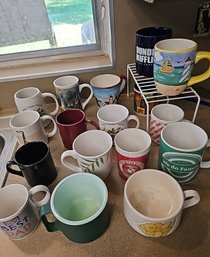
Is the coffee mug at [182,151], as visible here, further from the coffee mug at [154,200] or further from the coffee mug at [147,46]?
the coffee mug at [147,46]

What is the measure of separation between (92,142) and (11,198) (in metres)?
0.24

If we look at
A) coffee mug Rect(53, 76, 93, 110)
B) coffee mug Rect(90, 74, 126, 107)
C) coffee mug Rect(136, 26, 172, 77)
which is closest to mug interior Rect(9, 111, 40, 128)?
coffee mug Rect(53, 76, 93, 110)

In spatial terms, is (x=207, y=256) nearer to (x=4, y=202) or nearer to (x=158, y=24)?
(x=4, y=202)

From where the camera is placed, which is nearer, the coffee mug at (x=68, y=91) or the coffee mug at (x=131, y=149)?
the coffee mug at (x=131, y=149)

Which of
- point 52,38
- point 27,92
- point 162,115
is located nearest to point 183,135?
point 162,115

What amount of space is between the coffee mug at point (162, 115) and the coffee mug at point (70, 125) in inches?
6.7

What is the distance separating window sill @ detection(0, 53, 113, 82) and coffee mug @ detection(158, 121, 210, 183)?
1.26ft

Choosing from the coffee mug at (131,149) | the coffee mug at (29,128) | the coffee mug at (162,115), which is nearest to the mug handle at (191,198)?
the coffee mug at (131,149)

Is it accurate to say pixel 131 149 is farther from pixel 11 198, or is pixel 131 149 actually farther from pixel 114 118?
pixel 11 198

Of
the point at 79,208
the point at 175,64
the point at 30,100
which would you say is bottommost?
the point at 79,208

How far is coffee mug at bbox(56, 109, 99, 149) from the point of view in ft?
2.01

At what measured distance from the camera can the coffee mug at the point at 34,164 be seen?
0.52 m

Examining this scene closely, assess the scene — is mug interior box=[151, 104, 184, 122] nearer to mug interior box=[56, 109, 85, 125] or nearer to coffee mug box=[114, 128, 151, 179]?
coffee mug box=[114, 128, 151, 179]

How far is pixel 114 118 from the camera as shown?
0.68 metres
